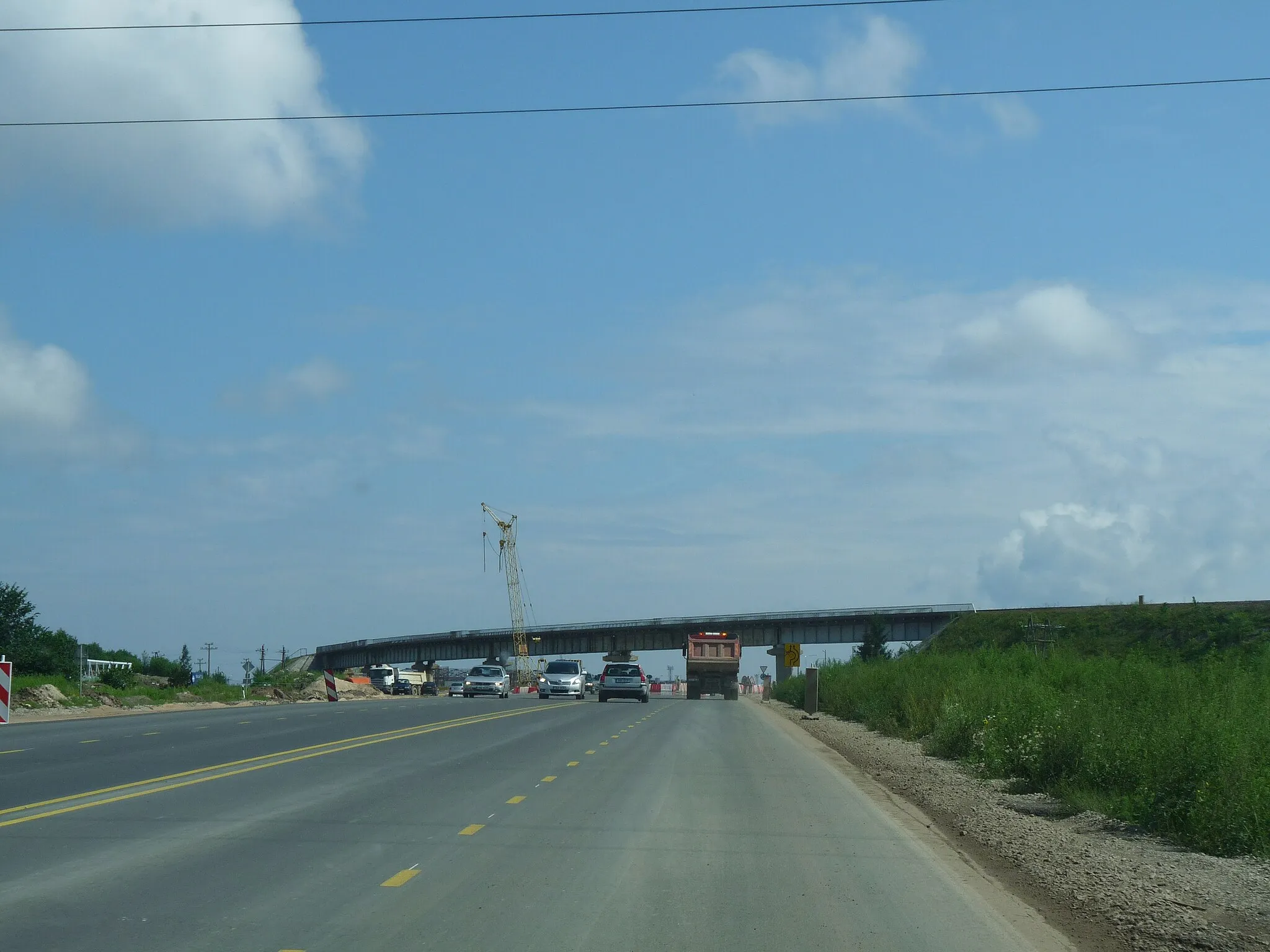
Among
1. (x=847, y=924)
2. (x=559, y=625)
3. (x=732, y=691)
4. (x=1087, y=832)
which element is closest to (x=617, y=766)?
(x=1087, y=832)

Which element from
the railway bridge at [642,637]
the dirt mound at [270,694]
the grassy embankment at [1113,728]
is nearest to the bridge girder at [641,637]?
the railway bridge at [642,637]

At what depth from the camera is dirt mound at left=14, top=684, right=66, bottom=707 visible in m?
40.6

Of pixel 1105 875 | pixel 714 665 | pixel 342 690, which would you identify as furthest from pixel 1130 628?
pixel 1105 875

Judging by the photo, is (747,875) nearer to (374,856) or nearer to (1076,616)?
(374,856)

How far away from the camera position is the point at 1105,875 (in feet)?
34.5

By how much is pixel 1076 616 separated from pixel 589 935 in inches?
3116

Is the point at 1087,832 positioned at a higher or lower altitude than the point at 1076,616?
lower

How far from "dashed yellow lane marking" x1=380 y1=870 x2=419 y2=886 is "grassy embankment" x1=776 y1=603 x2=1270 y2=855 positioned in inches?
293

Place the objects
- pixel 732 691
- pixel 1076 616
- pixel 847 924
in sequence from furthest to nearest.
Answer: pixel 1076 616, pixel 732 691, pixel 847 924

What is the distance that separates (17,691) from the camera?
42.6 metres

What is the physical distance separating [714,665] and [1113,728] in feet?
197

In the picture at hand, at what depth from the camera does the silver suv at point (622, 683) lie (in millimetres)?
60812

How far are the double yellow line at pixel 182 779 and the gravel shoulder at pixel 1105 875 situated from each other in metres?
9.35

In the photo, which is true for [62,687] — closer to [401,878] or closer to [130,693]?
[130,693]
